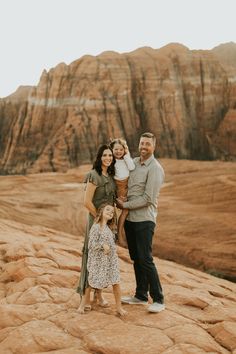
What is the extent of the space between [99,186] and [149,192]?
53cm

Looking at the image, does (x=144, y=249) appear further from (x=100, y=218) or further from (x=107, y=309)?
(x=107, y=309)

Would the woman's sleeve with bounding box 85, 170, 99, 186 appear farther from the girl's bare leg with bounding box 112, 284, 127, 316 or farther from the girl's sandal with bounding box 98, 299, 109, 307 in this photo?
the girl's sandal with bounding box 98, 299, 109, 307

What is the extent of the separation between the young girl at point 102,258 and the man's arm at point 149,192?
0.73 feet

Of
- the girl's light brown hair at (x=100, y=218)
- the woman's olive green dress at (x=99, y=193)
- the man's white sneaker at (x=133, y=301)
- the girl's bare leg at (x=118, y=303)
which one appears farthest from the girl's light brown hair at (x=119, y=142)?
the man's white sneaker at (x=133, y=301)

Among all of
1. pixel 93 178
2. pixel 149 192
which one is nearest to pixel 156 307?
pixel 149 192

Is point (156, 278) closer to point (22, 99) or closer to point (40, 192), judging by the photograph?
point (40, 192)

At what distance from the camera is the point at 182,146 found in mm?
38594

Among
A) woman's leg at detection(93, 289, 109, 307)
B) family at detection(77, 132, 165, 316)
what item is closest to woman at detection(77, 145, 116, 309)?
family at detection(77, 132, 165, 316)

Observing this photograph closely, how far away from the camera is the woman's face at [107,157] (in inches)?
178

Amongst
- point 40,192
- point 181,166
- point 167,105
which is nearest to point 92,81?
point 167,105

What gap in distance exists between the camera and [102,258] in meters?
4.56

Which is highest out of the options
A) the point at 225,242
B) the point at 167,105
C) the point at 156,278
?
the point at 167,105

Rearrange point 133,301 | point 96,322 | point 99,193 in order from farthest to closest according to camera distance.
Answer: point 133,301, point 99,193, point 96,322

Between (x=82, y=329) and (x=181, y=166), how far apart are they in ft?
76.5
